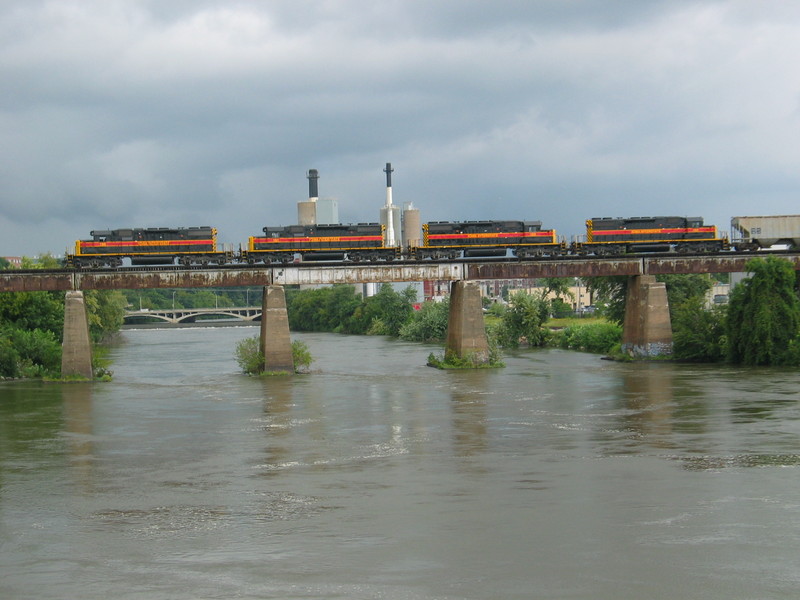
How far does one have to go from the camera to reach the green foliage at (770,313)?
160ft

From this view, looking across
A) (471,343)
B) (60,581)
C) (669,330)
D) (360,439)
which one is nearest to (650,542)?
(60,581)

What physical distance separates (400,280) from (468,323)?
4.57 metres

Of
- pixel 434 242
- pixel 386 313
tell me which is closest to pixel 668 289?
pixel 434 242

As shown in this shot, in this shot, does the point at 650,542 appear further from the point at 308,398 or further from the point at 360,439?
the point at 308,398

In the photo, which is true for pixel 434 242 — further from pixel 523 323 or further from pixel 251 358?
pixel 523 323

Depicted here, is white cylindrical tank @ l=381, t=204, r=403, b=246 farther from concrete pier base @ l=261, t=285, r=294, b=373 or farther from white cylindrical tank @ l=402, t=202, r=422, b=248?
concrete pier base @ l=261, t=285, r=294, b=373

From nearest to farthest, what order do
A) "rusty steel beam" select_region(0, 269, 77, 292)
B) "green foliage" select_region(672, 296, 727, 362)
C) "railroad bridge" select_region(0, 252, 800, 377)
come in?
1. "rusty steel beam" select_region(0, 269, 77, 292)
2. "railroad bridge" select_region(0, 252, 800, 377)
3. "green foliage" select_region(672, 296, 727, 362)

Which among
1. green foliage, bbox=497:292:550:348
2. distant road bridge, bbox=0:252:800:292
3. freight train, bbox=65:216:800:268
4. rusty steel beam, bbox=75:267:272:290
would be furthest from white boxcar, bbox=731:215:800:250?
rusty steel beam, bbox=75:267:272:290

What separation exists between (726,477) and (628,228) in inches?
1502

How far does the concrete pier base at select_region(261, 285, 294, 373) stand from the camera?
4947 cm

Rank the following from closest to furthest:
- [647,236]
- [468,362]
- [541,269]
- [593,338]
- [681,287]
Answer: [541,269], [468,362], [647,236], [681,287], [593,338]

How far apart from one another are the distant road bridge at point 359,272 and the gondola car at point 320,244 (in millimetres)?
3559

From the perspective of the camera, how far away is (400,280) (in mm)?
52781

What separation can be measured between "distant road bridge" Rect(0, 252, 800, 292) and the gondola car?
356 centimetres
